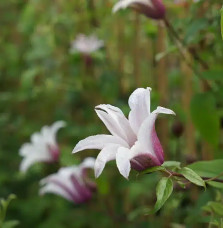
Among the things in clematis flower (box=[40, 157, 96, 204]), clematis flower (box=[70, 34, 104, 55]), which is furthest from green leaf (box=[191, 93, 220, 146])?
clematis flower (box=[70, 34, 104, 55])

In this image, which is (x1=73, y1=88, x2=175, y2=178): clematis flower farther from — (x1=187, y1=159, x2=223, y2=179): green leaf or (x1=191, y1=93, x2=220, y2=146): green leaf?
(x1=191, y1=93, x2=220, y2=146): green leaf

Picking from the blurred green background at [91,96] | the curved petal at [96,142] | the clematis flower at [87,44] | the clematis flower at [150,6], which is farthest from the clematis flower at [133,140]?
the clematis flower at [87,44]

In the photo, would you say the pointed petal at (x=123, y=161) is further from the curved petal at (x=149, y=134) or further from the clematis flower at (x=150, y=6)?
the clematis flower at (x=150, y=6)

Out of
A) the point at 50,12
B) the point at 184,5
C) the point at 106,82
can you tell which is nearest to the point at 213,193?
the point at 184,5

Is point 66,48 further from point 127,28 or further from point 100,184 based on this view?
point 100,184

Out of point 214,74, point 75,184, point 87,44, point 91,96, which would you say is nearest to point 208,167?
point 214,74

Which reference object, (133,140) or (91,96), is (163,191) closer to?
(133,140)

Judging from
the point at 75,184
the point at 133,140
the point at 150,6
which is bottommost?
the point at 75,184

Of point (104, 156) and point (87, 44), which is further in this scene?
point (87, 44)
